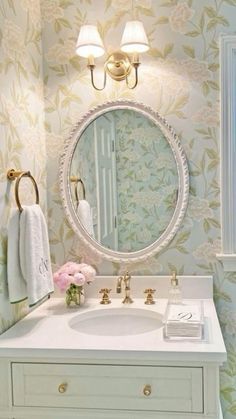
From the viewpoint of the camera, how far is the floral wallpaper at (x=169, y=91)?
207cm

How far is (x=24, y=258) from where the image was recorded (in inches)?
69.3

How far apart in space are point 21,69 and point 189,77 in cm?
73

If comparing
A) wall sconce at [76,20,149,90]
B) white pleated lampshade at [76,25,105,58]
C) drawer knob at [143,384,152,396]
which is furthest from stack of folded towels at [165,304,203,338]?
white pleated lampshade at [76,25,105,58]

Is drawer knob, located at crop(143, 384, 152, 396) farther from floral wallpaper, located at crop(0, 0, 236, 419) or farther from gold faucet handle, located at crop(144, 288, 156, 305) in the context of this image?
floral wallpaper, located at crop(0, 0, 236, 419)

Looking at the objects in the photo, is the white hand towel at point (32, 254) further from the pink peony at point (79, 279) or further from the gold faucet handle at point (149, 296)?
the gold faucet handle at point (149, 296)

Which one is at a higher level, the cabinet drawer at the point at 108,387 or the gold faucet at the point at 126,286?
the gold faucet at the point at 126,286

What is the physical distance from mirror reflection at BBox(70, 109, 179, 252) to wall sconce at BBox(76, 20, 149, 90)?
174 millimetres

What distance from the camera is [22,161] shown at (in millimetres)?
1929

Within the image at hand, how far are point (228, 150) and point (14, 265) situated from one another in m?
1.04

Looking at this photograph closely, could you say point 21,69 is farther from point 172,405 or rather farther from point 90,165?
point 172,405

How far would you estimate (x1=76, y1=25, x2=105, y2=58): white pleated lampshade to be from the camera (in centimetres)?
200

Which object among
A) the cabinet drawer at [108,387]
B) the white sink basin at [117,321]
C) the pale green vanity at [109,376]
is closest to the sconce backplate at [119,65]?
the white sink basin at [117,321]

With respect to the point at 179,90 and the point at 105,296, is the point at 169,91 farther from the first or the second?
the point at 105,296

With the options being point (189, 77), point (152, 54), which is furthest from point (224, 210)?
point (152, 54)
